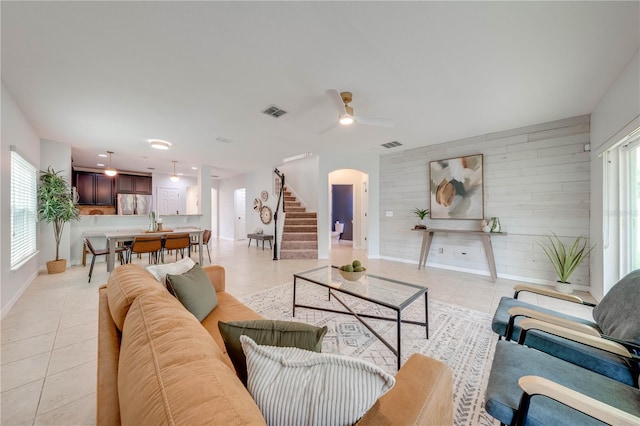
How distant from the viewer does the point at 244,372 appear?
802 millimetres

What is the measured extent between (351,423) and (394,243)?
5285 millimetres

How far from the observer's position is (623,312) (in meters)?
1.39

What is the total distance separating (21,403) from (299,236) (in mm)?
5153

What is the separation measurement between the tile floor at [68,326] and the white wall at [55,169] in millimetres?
477

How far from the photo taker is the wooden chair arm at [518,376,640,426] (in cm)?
78

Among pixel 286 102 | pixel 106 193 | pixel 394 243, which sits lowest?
pixel 394 243

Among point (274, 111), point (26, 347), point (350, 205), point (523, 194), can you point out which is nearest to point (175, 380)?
point (26, 347)

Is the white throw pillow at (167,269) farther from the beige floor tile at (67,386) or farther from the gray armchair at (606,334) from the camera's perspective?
the gray armchair at (606,334)

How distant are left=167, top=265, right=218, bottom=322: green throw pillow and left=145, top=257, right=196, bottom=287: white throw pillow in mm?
87

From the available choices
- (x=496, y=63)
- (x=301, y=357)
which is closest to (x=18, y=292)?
(x=301, y=357)

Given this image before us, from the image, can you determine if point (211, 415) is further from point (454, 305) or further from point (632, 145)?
point (632, 145)

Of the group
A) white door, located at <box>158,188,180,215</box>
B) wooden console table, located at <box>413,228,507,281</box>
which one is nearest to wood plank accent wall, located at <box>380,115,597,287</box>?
wooden console table, located at <box>413,228,507,281</box>

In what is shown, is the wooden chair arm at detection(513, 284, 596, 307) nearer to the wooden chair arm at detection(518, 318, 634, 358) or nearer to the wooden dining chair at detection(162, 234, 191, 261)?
the wooden chair arm at detection(518, 318, 634, 358)

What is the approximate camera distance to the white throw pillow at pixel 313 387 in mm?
628
